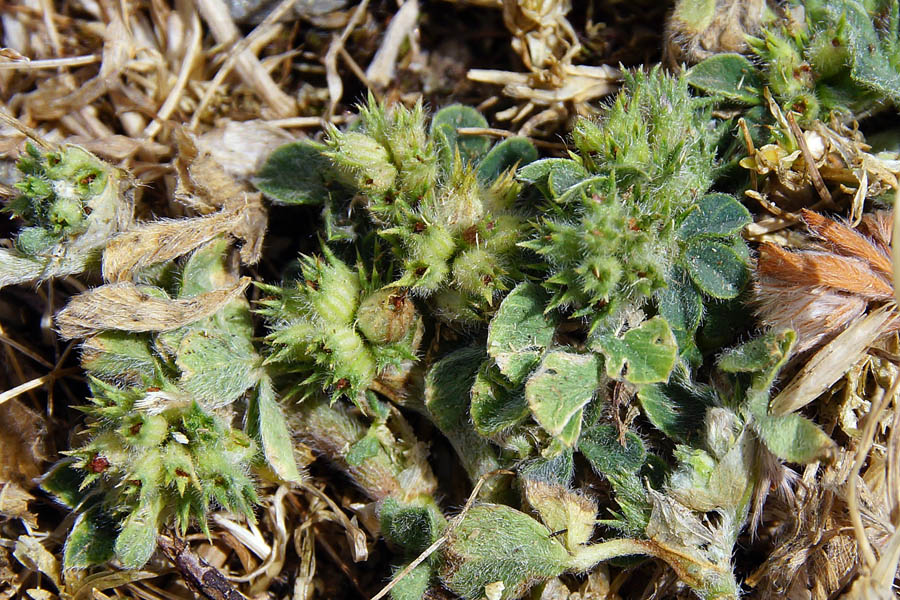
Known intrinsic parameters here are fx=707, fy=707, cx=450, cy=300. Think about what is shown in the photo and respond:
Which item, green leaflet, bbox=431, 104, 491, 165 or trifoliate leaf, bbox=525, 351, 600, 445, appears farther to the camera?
green leaflet, bbox=431, 104, 491, 165

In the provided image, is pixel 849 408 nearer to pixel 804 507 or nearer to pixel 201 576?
pixel 804 507

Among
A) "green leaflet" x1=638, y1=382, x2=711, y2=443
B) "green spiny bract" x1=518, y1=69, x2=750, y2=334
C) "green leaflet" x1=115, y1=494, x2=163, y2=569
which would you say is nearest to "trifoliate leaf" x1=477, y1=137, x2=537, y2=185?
"green spiny bract" x1=518, y1=69, x2=750, y2=334

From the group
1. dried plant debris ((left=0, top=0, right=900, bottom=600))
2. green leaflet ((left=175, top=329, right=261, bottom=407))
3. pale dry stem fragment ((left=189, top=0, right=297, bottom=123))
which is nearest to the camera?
dried plant debris ((left=0, top=0, right=900, bottom=600))

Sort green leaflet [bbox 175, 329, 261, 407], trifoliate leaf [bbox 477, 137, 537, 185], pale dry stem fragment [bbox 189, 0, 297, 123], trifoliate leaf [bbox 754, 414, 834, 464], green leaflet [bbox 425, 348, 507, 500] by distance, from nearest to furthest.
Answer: trifoliate leaf [bbox 754, 414, 834, 464], green leaflet [bbox 175, 329, 261, 407], green leaflet [bbox 425, 348, 507, 500], trifoliate leaf [bbox 477, 137, 537, 185], pale dry stem fragment [bbox 189, 0, 297, 123]

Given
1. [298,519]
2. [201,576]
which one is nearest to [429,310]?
[298,519]

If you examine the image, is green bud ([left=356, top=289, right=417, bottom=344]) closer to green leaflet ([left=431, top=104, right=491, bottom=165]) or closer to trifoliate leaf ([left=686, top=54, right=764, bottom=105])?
green leaflet ([left=431, top=104, right=491, bottom=165])

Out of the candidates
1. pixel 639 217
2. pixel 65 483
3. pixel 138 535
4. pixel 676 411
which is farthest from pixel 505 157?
pixel 65 483

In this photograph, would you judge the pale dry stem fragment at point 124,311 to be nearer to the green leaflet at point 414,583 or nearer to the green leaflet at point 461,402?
the green leaflet at point 461,402

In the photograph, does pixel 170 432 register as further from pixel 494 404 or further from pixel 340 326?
pixel 494 404
